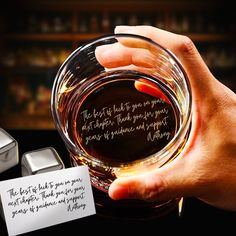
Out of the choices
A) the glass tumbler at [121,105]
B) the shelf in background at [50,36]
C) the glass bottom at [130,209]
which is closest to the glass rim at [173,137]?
the glass tumbler at [121,105]

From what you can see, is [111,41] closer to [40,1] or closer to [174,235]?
[174,235]

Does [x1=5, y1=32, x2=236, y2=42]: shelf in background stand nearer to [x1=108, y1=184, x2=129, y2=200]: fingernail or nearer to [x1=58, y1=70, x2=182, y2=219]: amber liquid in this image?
[x1=58, y1=70, x2=182, y2=219]: amber liquid

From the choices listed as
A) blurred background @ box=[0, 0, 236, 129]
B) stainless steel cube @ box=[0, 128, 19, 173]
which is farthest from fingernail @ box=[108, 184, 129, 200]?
blurred background @ box=[0, 0, 236, 129]

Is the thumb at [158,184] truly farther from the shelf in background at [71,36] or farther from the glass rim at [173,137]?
the shelf in background at [71,36]

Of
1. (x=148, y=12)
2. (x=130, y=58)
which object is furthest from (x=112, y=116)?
(x=148, y=12)

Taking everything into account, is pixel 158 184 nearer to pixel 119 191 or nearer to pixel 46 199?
pixel 119 191
